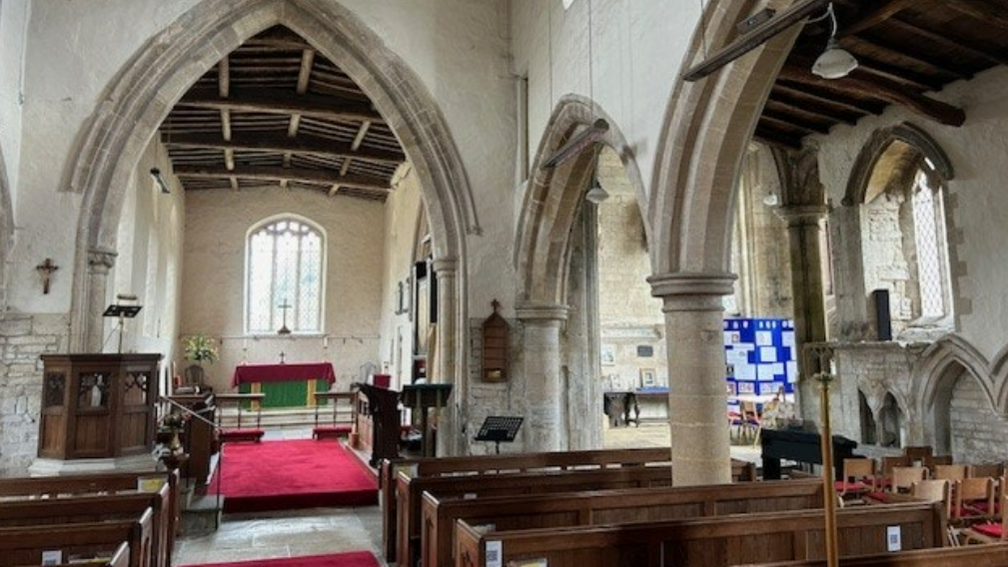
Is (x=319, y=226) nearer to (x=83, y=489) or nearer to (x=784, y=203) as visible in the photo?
(x=784, y=203)

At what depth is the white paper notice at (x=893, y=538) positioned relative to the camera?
3471 millimetres

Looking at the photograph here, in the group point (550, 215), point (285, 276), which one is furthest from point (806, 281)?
point (285, 276)

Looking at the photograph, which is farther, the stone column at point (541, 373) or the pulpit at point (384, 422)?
the stone column at point (541, 373)

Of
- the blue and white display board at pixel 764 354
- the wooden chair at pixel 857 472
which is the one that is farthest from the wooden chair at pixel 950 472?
the blue and white display board at pixel 764 354

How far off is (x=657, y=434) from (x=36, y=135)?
1069cm

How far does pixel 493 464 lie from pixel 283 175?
38.4ft

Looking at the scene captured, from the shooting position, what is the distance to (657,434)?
1304 centimetres

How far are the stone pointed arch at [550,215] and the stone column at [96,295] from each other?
15.5 feet

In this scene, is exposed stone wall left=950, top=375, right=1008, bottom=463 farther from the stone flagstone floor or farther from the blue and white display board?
the stone flagstone floor

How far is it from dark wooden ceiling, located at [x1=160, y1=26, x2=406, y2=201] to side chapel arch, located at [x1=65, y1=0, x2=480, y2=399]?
3.42 feet

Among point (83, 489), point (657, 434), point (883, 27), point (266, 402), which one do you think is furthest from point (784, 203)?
point (266, 402)

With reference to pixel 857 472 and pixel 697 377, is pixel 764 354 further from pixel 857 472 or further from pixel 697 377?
pixel 697 377

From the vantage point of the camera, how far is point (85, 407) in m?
6.20

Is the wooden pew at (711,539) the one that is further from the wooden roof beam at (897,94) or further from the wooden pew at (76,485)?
the wooden roof beam at (897,94)
